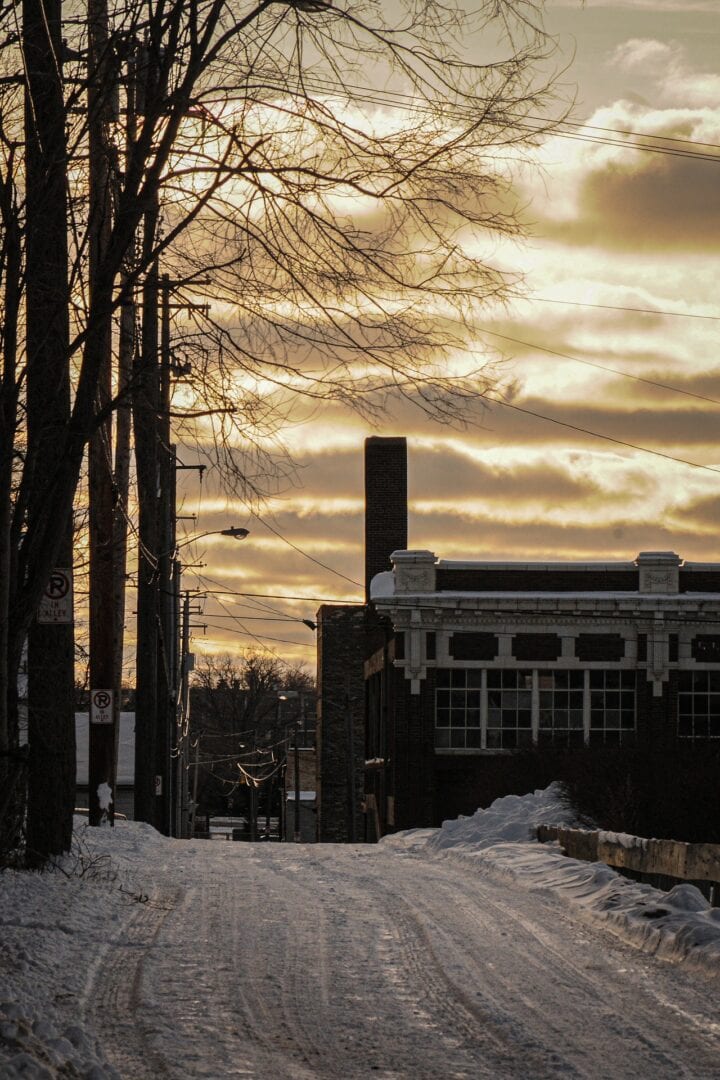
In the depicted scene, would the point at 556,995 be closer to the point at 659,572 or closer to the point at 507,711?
the point at 507,711

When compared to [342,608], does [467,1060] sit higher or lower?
lower

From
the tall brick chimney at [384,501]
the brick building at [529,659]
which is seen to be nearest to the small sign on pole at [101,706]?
the brick building at [529,659]

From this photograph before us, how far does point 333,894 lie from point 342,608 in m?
39.1

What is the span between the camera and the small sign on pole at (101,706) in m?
22.5

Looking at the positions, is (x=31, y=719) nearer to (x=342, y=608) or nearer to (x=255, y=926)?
(x=255, y=926)

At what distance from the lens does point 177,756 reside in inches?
1877

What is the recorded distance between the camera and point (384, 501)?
43.3 metres

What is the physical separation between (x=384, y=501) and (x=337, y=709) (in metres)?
12.5

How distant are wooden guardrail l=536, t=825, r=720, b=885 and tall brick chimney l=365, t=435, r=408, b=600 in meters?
24.8

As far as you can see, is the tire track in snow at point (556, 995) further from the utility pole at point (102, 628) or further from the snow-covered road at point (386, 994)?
the utility pole at point (102, 628)

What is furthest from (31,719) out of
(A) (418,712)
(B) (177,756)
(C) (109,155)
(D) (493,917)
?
(B) (177,756)

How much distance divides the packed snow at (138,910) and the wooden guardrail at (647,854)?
0.76 feet

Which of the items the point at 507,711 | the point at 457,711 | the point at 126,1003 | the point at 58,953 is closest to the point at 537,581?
the point at 507,711

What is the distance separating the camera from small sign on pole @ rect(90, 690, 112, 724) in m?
22.5
